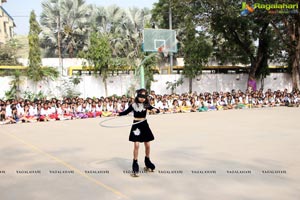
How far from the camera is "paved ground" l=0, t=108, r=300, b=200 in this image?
5.16m

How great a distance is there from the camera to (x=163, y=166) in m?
6.71

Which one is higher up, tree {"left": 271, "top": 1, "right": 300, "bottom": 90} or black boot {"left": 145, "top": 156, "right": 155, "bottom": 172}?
tree {"left": 271, "top": 1, "right": 300, "bottom": 90}

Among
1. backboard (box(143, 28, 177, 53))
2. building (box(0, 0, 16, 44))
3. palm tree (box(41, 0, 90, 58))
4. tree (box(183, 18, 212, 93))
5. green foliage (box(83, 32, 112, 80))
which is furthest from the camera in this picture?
building (box(0, 0, 16, 44))

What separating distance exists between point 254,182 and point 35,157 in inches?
182

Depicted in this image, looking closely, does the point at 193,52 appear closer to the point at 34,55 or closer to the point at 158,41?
the point at 158,41

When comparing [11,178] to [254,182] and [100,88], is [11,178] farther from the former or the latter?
[100,88]

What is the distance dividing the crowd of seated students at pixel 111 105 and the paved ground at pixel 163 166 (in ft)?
18.8

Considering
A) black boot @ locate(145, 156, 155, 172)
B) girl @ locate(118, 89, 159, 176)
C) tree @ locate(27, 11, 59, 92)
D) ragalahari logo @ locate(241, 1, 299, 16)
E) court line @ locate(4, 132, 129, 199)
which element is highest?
ragalahari logo @ locate(241, 1, 299, 16)

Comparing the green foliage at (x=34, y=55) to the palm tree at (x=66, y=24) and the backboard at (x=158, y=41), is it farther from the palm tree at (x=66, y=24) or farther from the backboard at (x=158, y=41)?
the palm tree at (x=66, y=24)

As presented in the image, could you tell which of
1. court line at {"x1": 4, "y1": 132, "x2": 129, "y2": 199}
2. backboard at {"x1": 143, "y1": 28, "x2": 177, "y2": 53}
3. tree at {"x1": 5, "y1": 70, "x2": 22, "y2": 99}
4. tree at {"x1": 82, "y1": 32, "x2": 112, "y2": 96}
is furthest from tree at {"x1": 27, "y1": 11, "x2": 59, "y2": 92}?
court line at {"x1": 4, "y1": 132, "x2": 129, "y2": 199}

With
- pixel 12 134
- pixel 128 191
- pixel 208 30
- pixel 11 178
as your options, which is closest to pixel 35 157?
pixel 11 178

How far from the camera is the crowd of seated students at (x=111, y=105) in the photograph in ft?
54.1

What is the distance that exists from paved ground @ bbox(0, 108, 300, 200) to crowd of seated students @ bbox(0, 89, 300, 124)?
18.8ft

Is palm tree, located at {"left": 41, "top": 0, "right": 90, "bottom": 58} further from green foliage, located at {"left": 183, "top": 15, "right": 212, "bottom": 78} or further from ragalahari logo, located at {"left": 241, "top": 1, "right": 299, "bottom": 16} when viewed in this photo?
ragalahari logo, located at {"left": 241, "top": 1, "right": 299, "bottom": 16}
